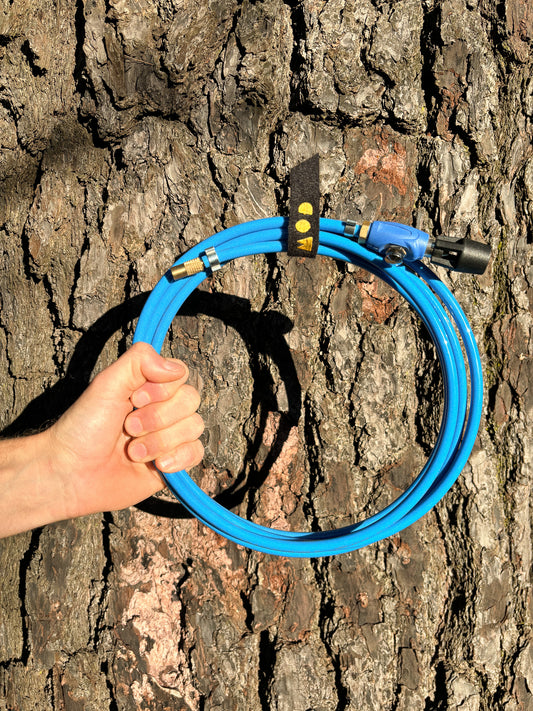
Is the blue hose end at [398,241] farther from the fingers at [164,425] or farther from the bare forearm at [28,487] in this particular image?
the bare forearm at [28,487]

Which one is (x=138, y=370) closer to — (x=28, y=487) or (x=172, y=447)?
(x=172, y=447)

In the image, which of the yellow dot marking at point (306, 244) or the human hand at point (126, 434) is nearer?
the yellow dot marking at point (306, 244)

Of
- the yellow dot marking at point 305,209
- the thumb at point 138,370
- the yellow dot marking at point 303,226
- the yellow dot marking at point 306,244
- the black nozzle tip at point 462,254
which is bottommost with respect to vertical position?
the thumb at point 138,370

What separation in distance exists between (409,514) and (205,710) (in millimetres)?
965

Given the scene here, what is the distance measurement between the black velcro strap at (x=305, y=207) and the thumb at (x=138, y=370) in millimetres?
479

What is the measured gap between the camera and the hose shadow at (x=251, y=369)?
6.10ft

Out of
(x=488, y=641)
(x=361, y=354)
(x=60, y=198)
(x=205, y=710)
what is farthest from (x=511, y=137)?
(x=205, y=710)

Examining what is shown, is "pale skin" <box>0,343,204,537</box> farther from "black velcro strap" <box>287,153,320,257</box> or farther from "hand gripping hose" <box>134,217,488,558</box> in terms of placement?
"black velcro strap" <box>287,153,320,257</box>

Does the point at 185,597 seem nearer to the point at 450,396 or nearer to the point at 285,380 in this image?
the point at 285,380

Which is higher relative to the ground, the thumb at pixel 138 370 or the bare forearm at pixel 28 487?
the thumb at pixel 138 370

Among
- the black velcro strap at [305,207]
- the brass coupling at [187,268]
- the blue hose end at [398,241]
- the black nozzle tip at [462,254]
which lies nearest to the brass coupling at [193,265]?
the brass coupling at [187,268]

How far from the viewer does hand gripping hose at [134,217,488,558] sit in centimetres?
156

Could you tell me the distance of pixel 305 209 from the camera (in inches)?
59.6

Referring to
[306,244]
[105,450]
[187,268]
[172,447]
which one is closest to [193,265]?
[187,268]
